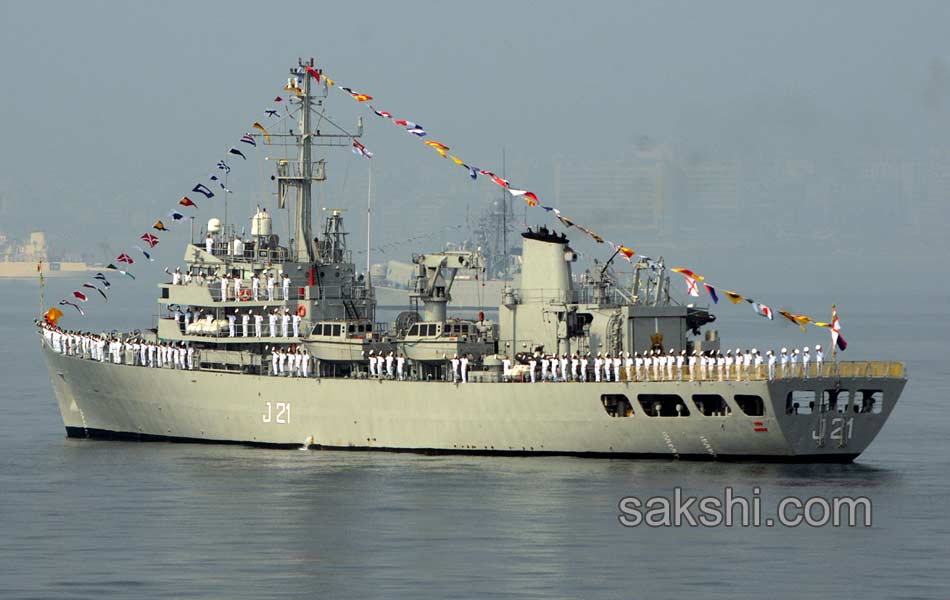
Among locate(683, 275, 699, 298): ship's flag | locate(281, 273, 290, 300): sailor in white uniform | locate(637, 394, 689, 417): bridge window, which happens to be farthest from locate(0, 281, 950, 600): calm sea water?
locate(683, 275, 699, 298): ship's flag

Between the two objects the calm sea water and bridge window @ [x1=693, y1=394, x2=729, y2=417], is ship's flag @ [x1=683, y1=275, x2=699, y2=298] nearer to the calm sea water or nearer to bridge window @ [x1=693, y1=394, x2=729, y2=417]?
bridge window @ [x1=693, y1=394, x2=729, y2=417]

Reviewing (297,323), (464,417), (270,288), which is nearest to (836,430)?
(464,417)

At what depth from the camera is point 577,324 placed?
188ft

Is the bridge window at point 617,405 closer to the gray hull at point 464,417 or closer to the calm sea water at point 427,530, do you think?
the gray hull at point 464,417

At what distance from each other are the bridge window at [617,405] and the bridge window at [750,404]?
321 centimetres

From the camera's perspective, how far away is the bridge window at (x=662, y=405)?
2064 inches

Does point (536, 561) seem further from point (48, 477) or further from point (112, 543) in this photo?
point (48, 477)

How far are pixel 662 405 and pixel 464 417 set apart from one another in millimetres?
5878

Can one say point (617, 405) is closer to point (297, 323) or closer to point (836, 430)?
point (836, 430)

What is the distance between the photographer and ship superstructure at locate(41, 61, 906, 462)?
5200cm

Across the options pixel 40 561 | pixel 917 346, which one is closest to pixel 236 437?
pixel 40 561

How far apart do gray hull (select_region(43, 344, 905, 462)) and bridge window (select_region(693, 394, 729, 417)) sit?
11.3 inches

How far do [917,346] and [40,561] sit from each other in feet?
276

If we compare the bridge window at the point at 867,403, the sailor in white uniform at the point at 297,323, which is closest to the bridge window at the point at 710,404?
the bridge window at the point at 867,403
